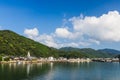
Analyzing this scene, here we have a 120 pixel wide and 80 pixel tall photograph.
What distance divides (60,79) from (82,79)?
6743 millimetres

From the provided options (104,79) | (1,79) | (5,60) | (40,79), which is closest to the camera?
(1,79)

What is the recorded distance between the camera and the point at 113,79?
8506 centimetres

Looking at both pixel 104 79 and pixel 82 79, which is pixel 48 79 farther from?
pixel 104 79

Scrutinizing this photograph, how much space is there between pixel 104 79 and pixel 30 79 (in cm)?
2412

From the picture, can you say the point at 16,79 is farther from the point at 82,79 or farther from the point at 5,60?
the point at 5,60

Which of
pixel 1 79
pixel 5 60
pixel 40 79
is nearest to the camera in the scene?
pixel 1 79

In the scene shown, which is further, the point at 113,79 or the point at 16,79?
the point at 113,79

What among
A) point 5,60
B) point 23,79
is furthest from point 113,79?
point 5,60

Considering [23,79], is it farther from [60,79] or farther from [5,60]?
[5,60]

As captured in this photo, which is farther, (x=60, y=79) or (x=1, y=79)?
(x=60, y=79)

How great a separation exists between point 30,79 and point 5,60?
120m

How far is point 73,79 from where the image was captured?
81375mm

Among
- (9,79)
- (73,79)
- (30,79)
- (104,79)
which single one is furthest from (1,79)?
(104,79)

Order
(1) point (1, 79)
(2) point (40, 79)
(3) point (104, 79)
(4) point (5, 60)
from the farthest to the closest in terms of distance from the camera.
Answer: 1. (4) point (5, 60)
2. (3) point (104, 79)
3. (2) point (40, 79)
4. (1) point (1, 79)
